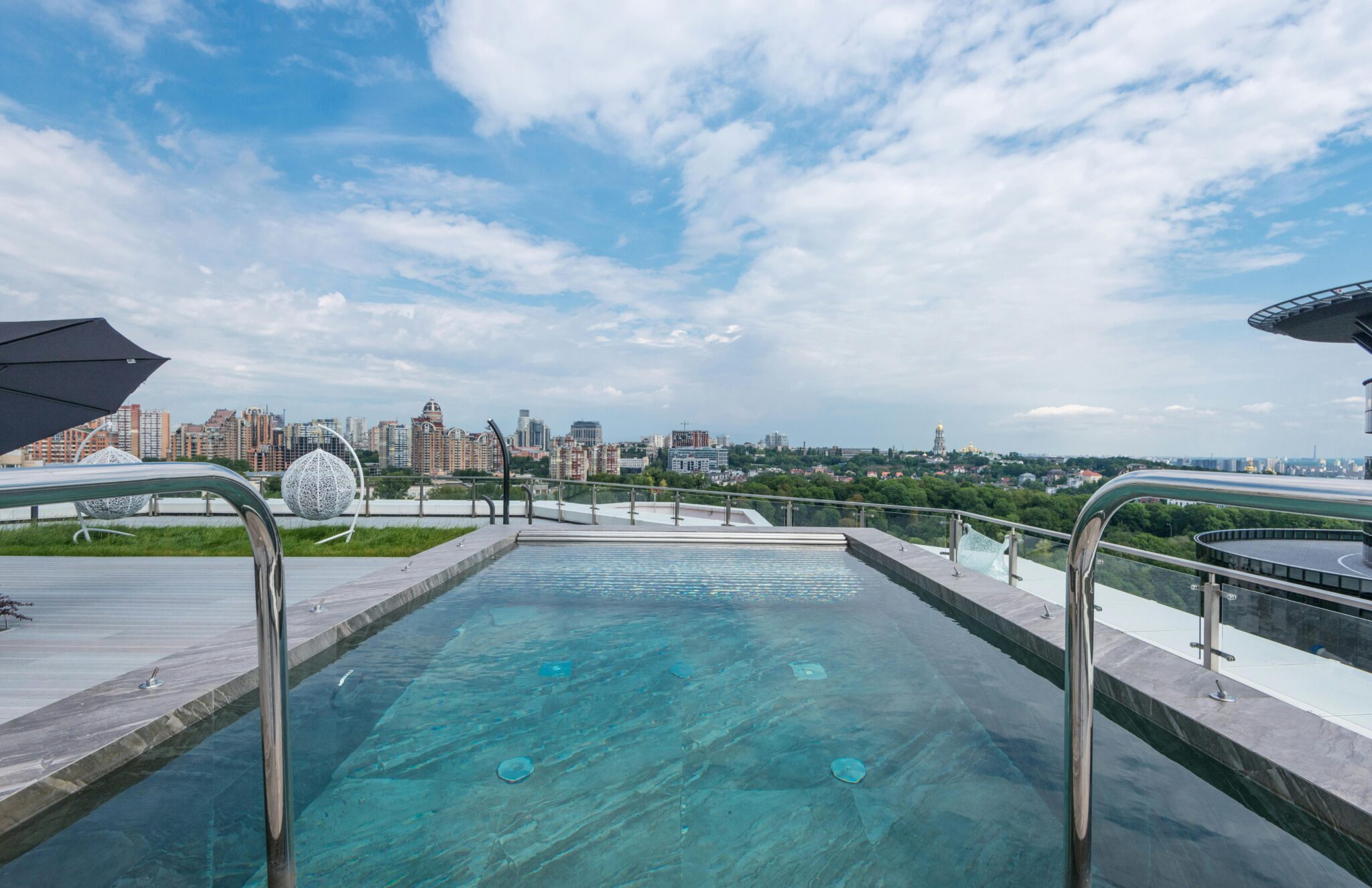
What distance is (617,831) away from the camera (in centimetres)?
207

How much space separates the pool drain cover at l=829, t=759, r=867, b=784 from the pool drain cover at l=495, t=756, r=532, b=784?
0.06 feet

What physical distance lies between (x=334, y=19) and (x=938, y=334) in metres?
16.9

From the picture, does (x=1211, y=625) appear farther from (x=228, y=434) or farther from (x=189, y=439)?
(x=189, y=439)

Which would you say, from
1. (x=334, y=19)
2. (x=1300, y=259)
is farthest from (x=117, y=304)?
(x=1300, y=259)

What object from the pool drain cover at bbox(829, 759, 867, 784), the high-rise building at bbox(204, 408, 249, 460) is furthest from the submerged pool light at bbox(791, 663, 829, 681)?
the high-rise building at bbox(204, 408, 249, 460)

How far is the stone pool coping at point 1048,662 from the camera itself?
2.00 meters

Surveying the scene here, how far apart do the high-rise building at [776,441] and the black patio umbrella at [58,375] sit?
19.7 m

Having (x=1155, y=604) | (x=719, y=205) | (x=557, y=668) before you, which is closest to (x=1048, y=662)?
(x=1155, y=604)

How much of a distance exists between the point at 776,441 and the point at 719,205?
12.9 m

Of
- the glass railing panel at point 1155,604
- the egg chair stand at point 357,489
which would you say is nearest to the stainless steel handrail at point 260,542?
the glass railing panel at point 1155,604

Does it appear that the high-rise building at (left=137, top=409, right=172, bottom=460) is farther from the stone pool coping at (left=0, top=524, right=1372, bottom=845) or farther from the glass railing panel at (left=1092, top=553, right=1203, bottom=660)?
the glass railing panel at (left=1092, top=553, right=1203, bottom=660)

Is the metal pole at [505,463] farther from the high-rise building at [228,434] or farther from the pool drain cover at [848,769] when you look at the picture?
the pool drain cover at [848,769]

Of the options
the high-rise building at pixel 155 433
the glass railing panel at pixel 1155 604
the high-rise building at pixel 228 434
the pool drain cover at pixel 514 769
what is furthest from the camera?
the high-rise building at pixel 228 434

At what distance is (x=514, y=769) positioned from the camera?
2.46m
